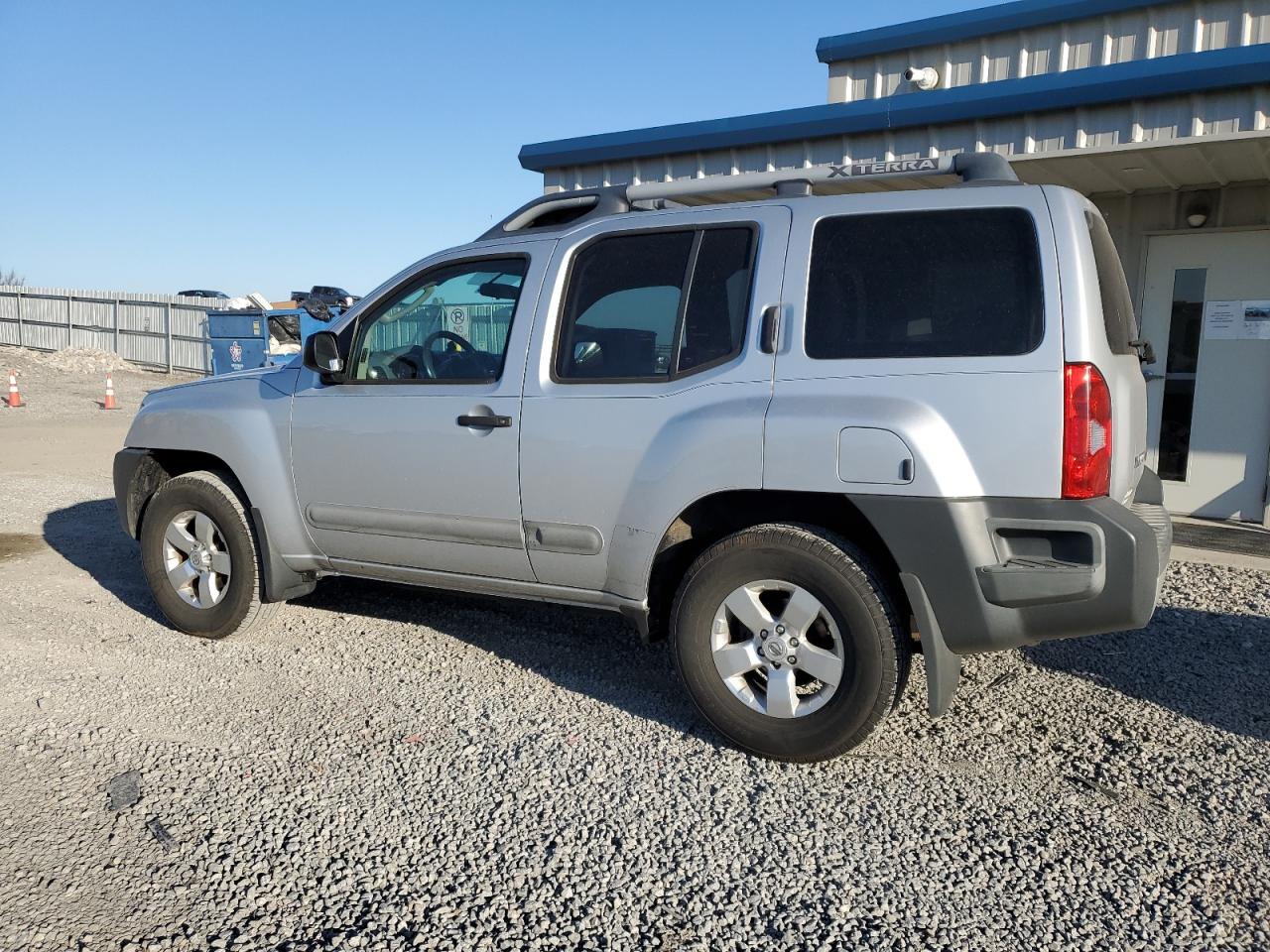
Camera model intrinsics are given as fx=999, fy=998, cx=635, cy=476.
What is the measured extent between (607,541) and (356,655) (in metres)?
1.62

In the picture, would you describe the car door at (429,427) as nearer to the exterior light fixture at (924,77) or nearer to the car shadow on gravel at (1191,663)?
the car shadow on gravel at (1191,663)

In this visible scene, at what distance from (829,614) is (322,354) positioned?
8.33ft

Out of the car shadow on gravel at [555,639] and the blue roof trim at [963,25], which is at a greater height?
the blue roof trim at [963,25]

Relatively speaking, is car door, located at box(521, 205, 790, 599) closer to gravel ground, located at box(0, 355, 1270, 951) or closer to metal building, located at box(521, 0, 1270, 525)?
gravel ground, located at box(0, 355, 1270, 951)

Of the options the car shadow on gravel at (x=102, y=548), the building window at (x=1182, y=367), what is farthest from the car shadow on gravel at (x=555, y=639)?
the building window at (x=1182, y=367)

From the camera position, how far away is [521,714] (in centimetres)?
405

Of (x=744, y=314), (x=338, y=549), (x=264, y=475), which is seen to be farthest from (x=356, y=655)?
(x=744, y=314)

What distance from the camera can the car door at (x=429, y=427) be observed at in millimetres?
4141

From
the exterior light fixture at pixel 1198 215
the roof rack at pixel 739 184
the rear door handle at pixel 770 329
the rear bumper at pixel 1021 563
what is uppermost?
the exterior light fixture at pixel 1198 215

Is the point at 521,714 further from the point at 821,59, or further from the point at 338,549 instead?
the point at 821,59

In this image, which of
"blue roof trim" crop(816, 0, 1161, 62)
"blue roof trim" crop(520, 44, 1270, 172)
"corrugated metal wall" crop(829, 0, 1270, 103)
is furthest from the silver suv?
"blue roof trim" crop(816, 0, 1161, 62)

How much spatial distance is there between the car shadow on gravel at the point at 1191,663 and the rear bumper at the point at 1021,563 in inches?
50.4

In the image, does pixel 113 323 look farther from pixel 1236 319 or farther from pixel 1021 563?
pixel 1021 563

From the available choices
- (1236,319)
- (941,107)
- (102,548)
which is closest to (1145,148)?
(941,107)
